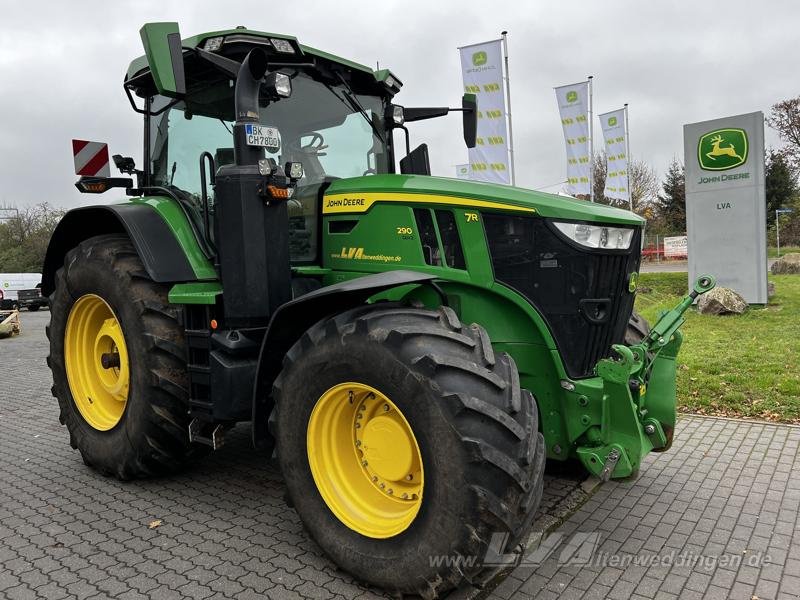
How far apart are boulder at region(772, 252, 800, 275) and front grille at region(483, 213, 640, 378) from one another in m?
20.0

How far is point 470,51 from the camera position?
13.9 m

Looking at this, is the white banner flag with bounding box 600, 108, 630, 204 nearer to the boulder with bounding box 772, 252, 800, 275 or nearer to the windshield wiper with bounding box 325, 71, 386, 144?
the boulder with bounding box 772, 252, 800, 275

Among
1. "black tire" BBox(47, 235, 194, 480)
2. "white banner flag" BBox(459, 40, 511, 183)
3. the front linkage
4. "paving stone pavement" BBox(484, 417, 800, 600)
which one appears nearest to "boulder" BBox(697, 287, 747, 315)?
"white banner flag" BBox(459, 40, 511, 183)

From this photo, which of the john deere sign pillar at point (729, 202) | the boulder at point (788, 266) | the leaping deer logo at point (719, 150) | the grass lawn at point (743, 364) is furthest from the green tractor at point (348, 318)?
the boulder at point (788, 266)

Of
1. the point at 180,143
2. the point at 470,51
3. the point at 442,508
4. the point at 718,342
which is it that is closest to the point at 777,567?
the point at 442,508

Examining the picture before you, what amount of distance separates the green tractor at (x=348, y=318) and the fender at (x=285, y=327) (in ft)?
0.04

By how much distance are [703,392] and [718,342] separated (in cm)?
268

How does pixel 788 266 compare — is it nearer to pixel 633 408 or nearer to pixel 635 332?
pixel 635 332

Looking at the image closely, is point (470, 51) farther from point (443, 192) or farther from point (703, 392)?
point (443, 192)

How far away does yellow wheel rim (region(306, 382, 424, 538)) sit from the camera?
9.01 feet

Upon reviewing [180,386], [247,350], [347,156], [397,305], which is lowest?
[180,386]

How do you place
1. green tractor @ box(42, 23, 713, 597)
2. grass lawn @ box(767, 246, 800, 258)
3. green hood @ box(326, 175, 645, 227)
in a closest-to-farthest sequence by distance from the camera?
green tractor @ box(42, 23, 713, 597) < green hood @ box(326, 175, 645, 227) < grass lawn @ box(767, 246, 800, 258)

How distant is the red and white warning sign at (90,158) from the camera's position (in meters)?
4.46

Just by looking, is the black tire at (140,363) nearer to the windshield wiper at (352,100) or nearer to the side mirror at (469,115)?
the windshield wiper at (352,100)
